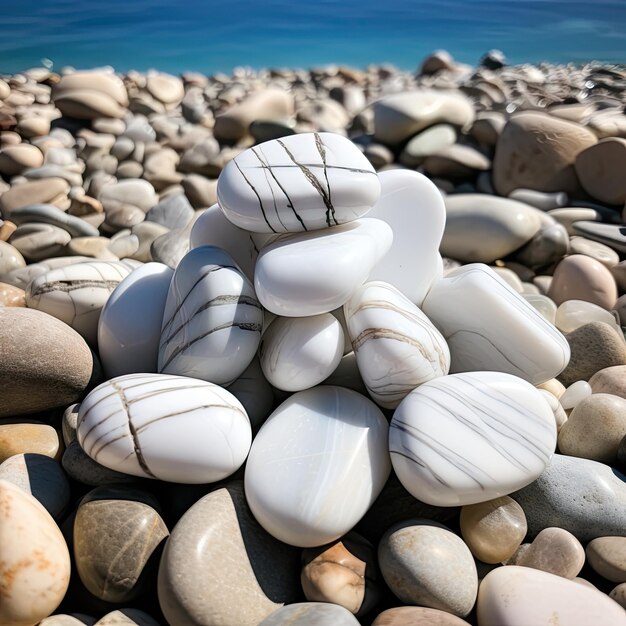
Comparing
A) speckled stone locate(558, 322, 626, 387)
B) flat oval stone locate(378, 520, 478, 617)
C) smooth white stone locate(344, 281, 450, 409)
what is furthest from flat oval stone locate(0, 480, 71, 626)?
speckled stone locate(558, 322, 626, 387)

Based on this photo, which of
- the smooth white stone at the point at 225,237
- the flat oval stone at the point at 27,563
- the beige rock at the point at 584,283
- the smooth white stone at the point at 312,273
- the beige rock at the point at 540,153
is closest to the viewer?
the flat oval stone at the point at 27,563

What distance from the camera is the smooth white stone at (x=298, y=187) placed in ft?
4.66

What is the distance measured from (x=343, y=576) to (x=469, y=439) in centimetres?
39

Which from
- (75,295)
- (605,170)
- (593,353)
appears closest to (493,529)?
(593,353)

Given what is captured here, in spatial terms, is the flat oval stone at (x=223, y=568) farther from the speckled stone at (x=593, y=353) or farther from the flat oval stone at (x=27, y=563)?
the speckled stone at (x=593, y=353)

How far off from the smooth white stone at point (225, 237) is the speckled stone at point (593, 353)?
104 cm

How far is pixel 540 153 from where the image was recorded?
3381 mm

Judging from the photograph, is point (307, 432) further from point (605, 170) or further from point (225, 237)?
point (605, 170)

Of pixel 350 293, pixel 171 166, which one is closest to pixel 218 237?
pixel 350 293

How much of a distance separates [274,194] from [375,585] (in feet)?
2.92

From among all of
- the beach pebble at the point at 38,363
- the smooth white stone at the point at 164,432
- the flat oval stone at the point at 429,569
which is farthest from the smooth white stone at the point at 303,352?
the beach pebble at the point at 38,363

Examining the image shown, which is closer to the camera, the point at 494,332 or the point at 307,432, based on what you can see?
the point at 307,432

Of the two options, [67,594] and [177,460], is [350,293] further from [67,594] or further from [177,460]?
[67,594]

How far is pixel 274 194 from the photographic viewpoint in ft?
4.64
